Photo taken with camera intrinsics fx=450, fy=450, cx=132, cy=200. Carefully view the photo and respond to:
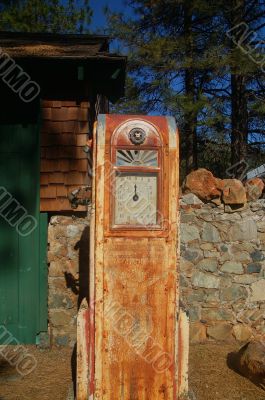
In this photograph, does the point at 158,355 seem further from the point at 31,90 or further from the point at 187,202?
the point at 31,90

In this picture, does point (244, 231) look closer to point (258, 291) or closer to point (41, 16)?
point (258, 291)

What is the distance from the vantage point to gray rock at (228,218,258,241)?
18.6ft

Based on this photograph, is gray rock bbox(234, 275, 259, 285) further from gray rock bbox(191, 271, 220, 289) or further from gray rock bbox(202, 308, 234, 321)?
gray rock bbox(202, 308, 234, 321)

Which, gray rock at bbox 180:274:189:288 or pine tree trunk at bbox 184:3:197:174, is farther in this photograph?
pine tree trunk at bbox 184:3:197:174

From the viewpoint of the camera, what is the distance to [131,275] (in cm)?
355

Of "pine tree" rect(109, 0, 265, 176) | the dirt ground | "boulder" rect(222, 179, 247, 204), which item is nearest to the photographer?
the dirt ground

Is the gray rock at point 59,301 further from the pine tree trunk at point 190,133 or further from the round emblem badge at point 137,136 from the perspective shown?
the pine tree trunk at point 190,133

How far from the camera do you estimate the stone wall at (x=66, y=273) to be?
5.58m

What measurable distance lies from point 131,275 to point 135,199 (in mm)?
602

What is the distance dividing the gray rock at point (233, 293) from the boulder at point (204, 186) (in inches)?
45.8

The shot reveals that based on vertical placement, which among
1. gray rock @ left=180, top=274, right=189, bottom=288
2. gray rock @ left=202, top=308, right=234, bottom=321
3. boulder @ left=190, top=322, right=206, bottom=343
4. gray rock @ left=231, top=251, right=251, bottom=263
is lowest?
boulder @ left=190, top=322, right=206, bottom=343

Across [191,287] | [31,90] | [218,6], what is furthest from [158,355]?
[218,6]

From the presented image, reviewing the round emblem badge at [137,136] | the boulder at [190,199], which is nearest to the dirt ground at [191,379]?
the boulder at [190,199]

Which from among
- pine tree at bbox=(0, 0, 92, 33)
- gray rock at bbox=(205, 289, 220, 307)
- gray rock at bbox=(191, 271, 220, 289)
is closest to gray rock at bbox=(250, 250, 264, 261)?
gray rock at bbox=(191, 271, 220, 289)
